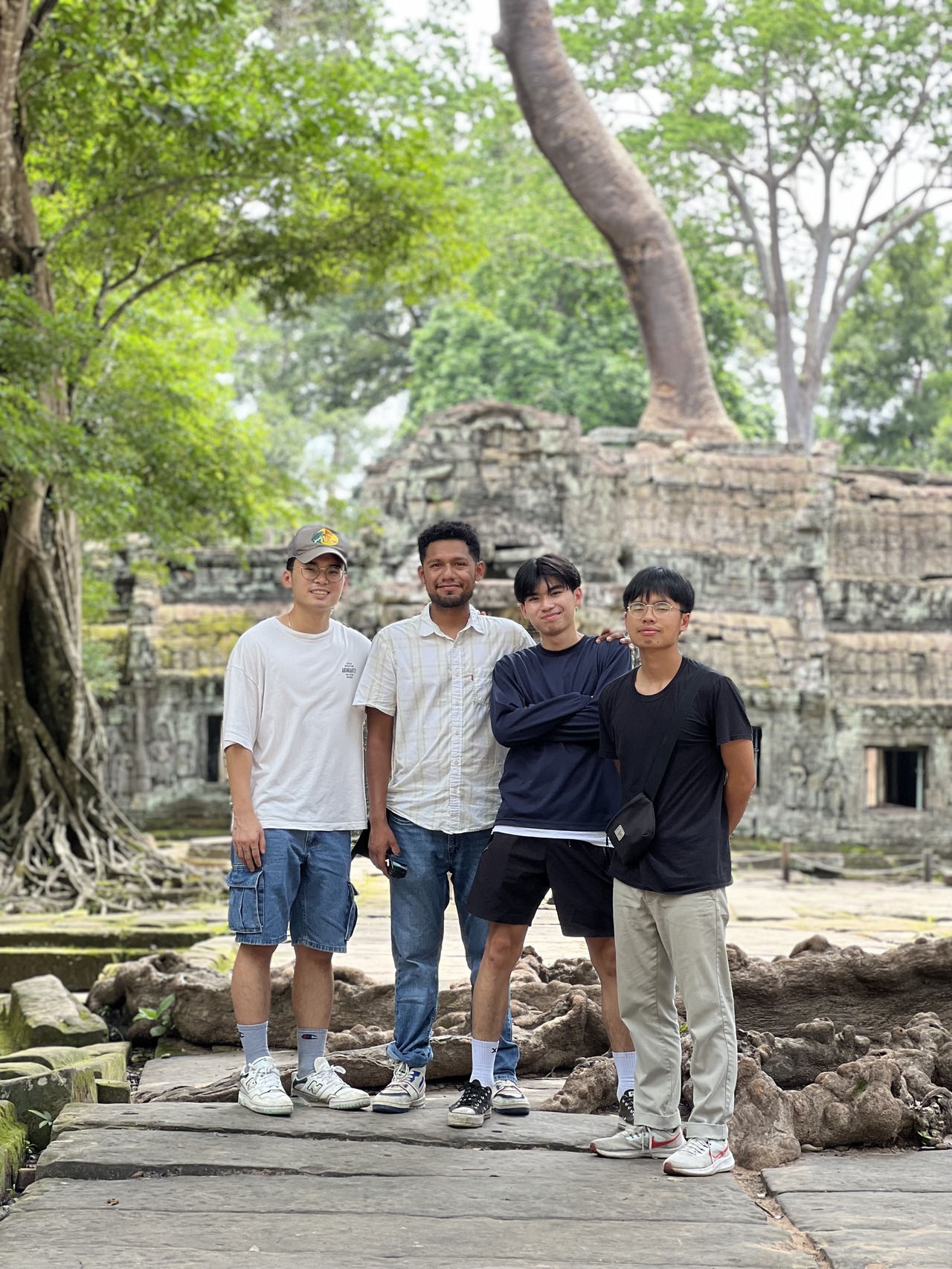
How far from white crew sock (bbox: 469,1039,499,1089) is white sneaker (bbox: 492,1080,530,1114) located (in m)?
0.07

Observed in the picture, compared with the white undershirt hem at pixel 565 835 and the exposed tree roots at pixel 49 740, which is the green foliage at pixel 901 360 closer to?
the exposed tree roots at pixel 49 740

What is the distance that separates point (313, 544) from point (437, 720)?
635mm

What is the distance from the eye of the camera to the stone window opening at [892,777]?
20.0 m

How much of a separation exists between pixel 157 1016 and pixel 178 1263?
3018 millimetres

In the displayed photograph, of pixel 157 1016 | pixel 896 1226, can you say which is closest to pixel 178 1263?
pixel 896 1226

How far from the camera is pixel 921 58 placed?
24.2 meters

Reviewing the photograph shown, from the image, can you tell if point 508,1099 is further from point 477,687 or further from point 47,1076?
point 47,1076

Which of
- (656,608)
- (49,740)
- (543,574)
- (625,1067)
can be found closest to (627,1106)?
(625,1067)

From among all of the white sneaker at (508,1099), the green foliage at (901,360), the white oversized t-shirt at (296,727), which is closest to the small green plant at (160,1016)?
the white oversized t-shirt at (296,727)

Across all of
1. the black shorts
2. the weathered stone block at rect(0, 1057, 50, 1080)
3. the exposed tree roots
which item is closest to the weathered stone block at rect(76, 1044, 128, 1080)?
the weathered stone block at rect(0, 1057, 50, 1080)

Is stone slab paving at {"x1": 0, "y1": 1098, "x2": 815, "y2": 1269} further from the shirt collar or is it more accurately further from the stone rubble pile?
the shirt collar

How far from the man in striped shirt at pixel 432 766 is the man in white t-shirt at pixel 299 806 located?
0.11 meters

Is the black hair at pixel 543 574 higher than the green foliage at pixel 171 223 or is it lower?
lower

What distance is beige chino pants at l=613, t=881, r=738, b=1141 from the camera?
3.72 metres
